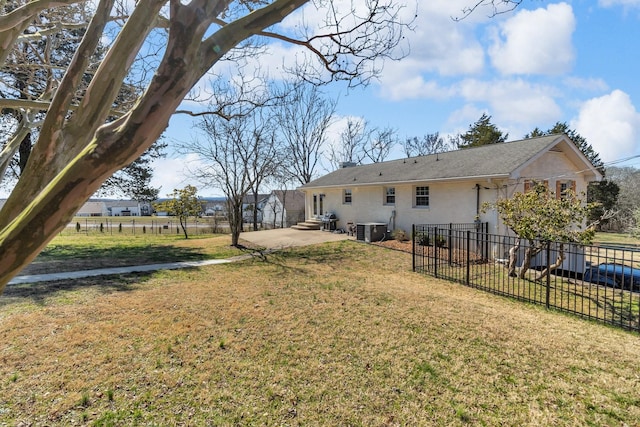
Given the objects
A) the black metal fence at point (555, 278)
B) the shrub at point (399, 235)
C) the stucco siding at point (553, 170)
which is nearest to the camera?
the black metal fence at point (555, 278)

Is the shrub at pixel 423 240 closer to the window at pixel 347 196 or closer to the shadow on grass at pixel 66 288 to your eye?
the window at pixel 347 196

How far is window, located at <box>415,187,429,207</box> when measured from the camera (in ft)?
51.3

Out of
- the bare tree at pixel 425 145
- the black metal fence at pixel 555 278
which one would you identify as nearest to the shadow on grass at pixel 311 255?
the black metal fence at pixel 555 278

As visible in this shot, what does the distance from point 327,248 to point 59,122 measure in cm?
1259

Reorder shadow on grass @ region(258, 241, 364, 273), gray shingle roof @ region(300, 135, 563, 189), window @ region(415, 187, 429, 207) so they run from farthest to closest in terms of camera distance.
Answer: window @ region(415, 187, 429, 207) → gray shingle roof @ region(300, 135, 563, 189) → shadow on grass @ region(258, 241, 364, 273)

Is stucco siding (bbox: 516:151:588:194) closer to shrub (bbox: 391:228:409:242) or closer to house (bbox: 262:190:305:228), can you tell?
shrub (bbox: 391:228:409:242)

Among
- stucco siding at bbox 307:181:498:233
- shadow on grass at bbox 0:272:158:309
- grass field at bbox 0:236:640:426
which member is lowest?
grass field at bbox 0:236:640:426

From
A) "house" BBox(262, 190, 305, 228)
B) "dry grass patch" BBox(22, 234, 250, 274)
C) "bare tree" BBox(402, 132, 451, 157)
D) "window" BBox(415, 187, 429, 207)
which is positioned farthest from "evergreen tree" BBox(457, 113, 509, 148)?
"dry grass patch" BBox(22, 234, 250, 274)

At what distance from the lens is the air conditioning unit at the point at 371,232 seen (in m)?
15.6

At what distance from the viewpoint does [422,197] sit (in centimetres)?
1583

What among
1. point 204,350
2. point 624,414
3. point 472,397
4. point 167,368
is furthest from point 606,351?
point 167,368

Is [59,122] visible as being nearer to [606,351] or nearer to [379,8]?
[379,8]

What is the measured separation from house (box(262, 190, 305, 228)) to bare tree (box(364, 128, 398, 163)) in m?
10.0

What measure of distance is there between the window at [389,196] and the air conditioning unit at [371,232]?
2.10 m
